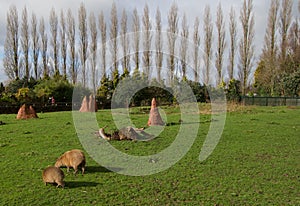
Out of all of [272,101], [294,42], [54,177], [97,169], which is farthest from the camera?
[294,42]

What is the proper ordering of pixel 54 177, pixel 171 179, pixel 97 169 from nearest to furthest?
pixel 54 177 → pixel 171 179 → pixel 97 169

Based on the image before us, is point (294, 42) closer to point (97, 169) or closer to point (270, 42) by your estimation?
point (270, 42)

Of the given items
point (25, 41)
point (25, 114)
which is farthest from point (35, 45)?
point (25, 114)

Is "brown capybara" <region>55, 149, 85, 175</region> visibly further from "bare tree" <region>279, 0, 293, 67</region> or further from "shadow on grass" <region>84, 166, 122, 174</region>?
"bare tree" <region>279, 0, 293, 67</region>

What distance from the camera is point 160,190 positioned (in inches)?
220

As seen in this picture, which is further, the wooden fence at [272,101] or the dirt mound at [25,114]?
the wooden fence at [272,101]

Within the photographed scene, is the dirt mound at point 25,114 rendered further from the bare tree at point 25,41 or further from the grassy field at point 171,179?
the bare tree at point 25,41

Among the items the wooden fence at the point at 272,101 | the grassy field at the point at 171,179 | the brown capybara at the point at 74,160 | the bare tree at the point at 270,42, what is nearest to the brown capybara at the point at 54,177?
the grassy field at the point at 171,179

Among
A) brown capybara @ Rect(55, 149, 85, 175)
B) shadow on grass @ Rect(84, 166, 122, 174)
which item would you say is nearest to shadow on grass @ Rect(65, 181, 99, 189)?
brown capybara @ Rect(55, 149, 85, 175)

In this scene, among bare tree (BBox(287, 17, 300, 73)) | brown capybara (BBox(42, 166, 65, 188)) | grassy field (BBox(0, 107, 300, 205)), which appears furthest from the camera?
bare tree (BBox(287, 17, 300, 73))

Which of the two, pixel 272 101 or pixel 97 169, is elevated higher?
pixel 272 101

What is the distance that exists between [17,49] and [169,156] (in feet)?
125

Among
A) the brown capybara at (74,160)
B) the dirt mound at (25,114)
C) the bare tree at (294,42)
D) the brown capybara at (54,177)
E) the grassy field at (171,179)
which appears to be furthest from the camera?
the bare tree at (294,42)

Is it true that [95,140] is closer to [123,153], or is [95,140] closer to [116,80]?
[123,153]
